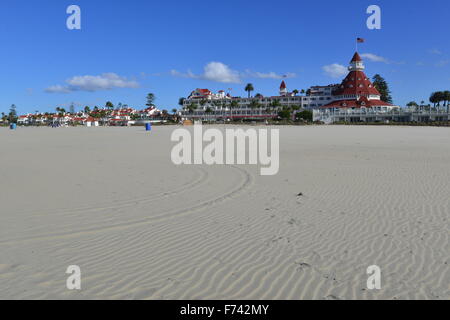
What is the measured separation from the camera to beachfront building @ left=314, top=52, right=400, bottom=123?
293ft

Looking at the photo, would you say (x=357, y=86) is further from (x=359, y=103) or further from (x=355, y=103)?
(x=359, y=103)

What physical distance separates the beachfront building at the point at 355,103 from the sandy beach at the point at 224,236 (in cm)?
8521

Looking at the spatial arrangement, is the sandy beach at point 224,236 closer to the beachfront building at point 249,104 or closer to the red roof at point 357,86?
the red roof at point 357,86

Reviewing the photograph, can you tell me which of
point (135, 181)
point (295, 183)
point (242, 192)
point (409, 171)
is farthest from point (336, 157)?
point (135, 181)

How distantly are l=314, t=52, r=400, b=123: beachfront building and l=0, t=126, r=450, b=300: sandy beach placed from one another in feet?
280

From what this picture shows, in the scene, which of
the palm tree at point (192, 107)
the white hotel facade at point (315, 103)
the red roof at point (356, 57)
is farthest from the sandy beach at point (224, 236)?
the palm tree at point (192, 107)

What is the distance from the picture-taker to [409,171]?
11750mm

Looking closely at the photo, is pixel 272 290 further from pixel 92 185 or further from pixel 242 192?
pixel 92 185

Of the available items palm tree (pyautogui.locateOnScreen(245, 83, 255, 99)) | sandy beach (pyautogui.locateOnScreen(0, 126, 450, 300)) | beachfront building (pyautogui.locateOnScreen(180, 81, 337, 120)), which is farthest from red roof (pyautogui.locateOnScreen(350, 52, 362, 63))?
sandy beach (pyautogui.locateOnScreen(0, 126, 450, 300))

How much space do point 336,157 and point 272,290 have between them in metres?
13.3

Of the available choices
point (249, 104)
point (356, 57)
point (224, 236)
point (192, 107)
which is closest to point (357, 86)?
point (356, 57)

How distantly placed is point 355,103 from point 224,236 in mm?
104879

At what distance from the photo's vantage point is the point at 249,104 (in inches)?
5226

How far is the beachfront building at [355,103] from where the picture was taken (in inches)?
3514
